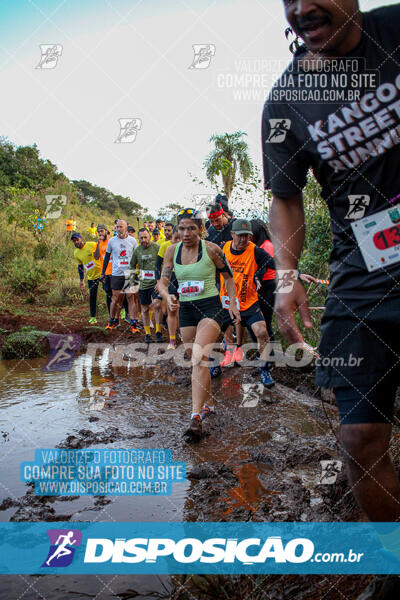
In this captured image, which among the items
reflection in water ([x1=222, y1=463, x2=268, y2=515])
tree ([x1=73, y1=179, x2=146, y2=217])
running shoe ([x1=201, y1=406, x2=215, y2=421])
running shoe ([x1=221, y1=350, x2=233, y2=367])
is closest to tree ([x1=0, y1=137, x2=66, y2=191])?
tree ([x1=73, y1=179, x2=146, y2=217])

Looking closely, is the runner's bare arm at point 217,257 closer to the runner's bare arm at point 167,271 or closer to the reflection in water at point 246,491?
the runner's bare arm at point 167,271

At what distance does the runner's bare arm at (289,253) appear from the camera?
1.56 m

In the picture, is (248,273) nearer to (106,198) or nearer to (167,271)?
(167,271)

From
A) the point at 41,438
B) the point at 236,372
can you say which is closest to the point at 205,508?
the point at 41,438

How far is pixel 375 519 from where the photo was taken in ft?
4.83

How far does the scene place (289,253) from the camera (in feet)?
5.51

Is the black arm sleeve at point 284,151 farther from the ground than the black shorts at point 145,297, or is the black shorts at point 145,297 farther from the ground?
the black arm sleeve at point 284,151

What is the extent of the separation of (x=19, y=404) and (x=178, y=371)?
7.45 feet

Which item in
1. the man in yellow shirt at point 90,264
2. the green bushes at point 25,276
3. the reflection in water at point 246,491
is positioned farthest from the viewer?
the green bushes at point 25,276

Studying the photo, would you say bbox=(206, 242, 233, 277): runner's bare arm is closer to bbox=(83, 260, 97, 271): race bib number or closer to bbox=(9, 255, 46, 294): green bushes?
bbox=(83, 260, 97, 271): race bib number

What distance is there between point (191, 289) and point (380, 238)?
10.4 ft

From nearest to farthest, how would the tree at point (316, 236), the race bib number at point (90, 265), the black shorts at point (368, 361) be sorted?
the black shorts at point (368, 361) < the tree at point (316, 236) < the race bib number at point (90, 265)

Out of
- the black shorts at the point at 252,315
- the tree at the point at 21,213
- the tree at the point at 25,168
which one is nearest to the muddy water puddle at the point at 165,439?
the black shorts at the point at 252,315

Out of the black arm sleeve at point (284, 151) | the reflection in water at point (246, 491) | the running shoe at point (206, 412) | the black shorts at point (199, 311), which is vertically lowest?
the running shoe at point (206, 412)
